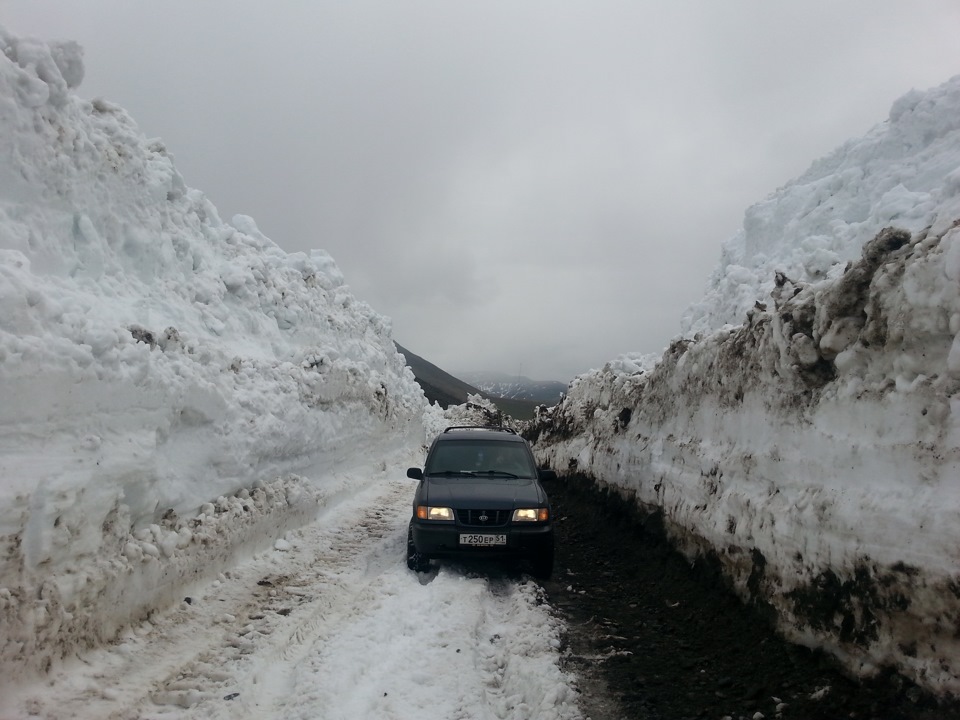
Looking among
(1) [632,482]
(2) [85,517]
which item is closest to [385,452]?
(1) [632,482]

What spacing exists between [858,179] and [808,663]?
33.0ft

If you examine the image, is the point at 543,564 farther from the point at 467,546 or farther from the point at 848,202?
the point at 848,202

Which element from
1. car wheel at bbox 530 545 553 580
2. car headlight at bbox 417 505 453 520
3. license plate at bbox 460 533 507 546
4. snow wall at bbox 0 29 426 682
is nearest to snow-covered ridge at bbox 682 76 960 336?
car wheel at bbox 530 545 553 580

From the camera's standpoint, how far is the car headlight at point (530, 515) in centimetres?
743

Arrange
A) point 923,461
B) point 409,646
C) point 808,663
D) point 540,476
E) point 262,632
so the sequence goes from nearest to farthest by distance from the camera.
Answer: point 923,461
point 808,663
point 409,646
point 262,632
point 540,476

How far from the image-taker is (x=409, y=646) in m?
5.22

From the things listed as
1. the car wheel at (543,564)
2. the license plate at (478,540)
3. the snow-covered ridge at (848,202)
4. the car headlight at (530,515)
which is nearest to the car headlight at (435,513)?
the license plate at (478,540)

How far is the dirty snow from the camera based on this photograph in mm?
A: 4352

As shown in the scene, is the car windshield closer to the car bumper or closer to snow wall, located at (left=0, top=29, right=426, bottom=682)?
the car bumper

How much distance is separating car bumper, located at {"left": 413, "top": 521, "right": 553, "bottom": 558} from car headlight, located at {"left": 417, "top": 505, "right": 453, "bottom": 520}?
0.09m

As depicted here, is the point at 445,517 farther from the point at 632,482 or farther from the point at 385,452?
the point at 385,452

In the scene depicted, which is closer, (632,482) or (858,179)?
(632,482)

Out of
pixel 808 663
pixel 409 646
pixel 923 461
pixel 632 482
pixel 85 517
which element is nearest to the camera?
pixel 923 461

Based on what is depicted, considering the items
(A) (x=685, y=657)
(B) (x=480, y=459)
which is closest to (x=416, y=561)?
(B) (x=480, y=459)
